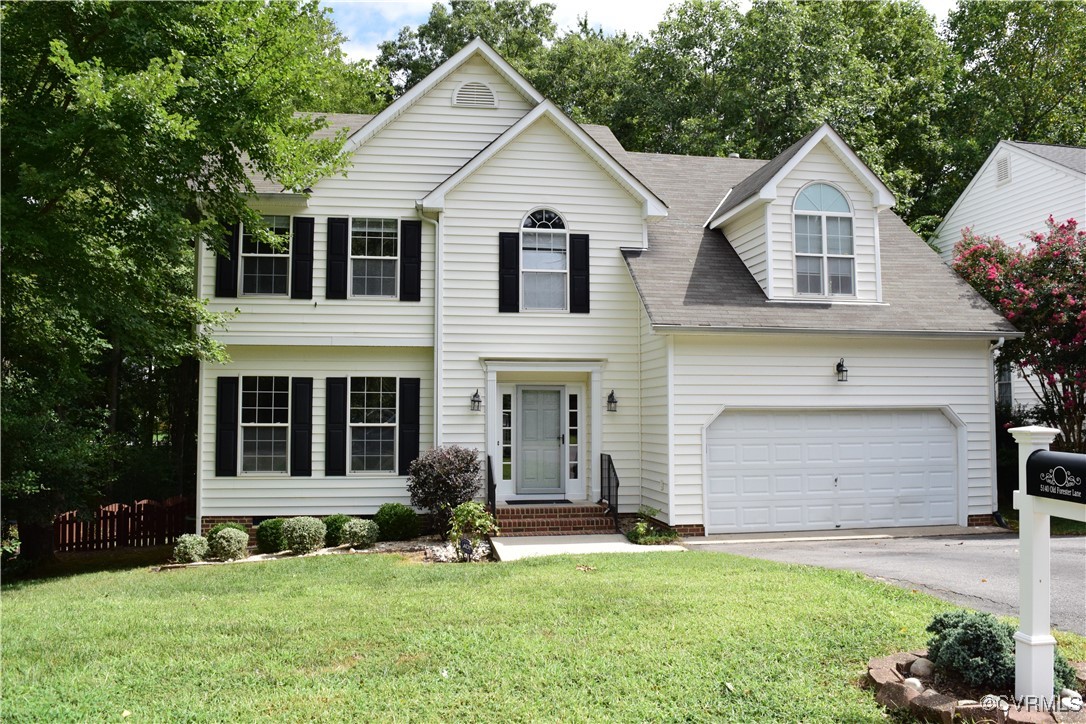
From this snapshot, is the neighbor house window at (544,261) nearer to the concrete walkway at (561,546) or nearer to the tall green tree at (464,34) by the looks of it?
the concrete walkway at (561,546)

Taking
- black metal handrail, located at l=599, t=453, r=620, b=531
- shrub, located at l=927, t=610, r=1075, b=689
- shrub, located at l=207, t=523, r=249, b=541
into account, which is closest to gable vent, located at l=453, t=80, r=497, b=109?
black metal handrail, located at l=599, t=453, r=620, b=531

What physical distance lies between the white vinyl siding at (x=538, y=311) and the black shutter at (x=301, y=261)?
8.09 ft

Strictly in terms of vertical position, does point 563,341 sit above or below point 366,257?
below

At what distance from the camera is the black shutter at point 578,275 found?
14102 mm

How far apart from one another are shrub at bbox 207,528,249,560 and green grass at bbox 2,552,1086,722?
3.15 m

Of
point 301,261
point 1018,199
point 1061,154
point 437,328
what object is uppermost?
point 1061,154

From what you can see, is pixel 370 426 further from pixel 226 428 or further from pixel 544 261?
pixel 544 261

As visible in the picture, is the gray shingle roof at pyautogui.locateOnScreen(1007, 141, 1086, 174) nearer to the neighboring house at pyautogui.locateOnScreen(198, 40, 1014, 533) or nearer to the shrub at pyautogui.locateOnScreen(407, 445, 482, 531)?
the neighboring house at pyautogui.locateOnScreen(198, 40, 1014, 533)

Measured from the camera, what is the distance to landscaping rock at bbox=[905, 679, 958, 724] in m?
4.39

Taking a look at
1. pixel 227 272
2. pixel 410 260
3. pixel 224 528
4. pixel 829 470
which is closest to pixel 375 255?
pixel 410 260

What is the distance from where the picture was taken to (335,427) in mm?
13562

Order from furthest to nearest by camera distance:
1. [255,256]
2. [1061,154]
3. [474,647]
Result: [1061,154] < [255,256] < [474,647]

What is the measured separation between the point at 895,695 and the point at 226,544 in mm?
10466

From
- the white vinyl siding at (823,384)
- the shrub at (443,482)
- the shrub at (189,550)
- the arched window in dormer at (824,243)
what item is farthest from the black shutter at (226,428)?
the arched window in dormer at (824,243)
